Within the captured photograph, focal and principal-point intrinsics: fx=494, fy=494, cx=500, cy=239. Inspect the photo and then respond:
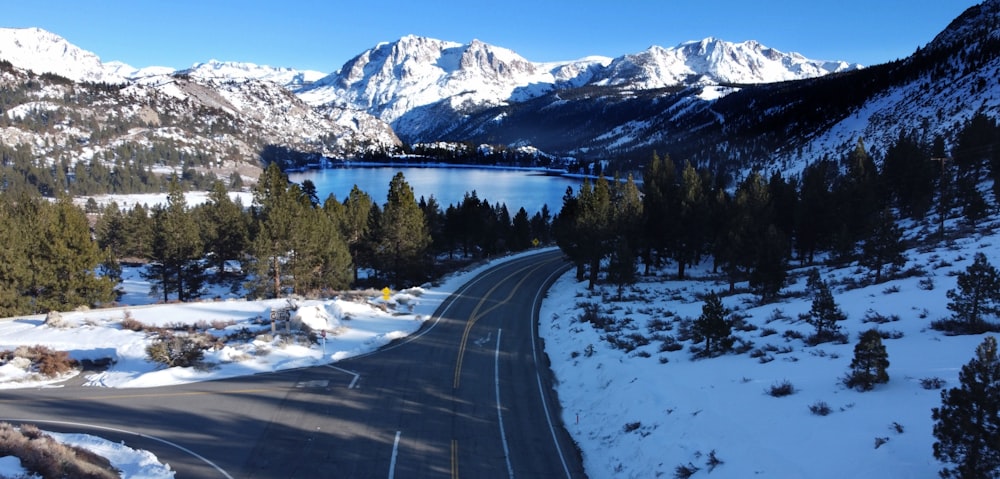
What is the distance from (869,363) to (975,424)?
4857 mm

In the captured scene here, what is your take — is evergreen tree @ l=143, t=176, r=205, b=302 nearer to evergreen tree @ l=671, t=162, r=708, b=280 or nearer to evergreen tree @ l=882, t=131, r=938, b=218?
evergreen tree @ l=671, t=162, r=708, b=280

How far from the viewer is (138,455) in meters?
15.6

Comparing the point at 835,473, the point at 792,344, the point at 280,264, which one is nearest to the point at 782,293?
the point at 792,344

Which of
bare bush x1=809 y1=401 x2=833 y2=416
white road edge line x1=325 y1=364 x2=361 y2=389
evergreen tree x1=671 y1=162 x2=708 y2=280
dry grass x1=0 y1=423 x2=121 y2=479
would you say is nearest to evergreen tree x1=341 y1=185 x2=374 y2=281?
white road edge line x1=325 y1=364 x2=361 y2=389

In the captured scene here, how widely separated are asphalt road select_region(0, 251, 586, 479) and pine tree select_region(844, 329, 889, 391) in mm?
8373

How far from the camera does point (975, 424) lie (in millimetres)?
8289

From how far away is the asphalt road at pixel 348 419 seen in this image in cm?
1595

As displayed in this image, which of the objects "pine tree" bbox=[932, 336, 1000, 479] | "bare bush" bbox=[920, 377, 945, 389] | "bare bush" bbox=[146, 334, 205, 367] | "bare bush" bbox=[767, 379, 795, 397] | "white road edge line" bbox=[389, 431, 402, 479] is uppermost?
"pine tree" bbox=[932, 336, 1000, 479]

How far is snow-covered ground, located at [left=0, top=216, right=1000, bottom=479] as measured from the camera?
38.2 feet

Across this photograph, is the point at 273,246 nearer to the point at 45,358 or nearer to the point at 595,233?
the point at 45,358

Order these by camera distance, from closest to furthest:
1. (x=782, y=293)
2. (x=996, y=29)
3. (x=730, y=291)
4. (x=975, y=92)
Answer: (x=782, y=293), (x=730, y=291), (x=975, y=92), (x=996, y=29)

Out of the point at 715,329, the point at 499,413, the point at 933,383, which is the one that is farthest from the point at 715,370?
the point at 499,413

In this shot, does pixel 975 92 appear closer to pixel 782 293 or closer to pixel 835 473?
pixel 782 293

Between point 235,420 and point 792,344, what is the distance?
21.2 metres
